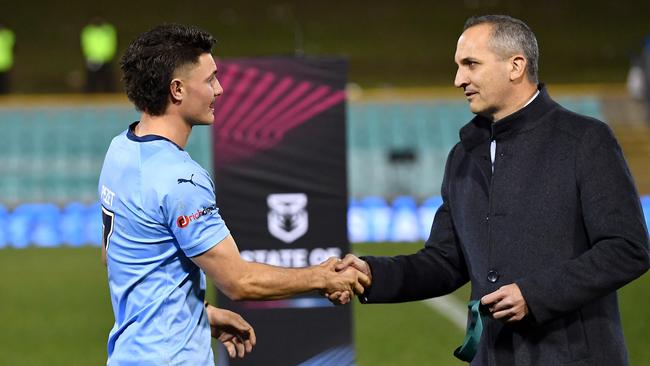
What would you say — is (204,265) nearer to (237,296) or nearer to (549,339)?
(237,296)

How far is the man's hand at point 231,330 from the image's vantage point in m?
5.04

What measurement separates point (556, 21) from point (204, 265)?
113 ft

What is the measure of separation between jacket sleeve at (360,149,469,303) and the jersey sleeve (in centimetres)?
98

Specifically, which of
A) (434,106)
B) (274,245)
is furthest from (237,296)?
(434,106)

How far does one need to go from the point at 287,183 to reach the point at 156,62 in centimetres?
268

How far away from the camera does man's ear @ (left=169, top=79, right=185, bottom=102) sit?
15.1 feet

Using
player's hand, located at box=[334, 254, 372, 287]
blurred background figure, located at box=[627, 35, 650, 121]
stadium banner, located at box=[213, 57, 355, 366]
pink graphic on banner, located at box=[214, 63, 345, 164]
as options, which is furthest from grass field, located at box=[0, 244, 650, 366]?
blurred background figure, located at box=[627, 35, 650, 121]

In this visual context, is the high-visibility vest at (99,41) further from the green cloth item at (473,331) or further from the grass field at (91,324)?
the green cloth item at (473,331)

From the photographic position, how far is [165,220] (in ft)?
14.7

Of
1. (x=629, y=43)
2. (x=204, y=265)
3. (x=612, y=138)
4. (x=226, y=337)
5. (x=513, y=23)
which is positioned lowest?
(x=226, y=337)

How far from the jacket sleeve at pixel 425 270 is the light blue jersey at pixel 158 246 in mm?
917

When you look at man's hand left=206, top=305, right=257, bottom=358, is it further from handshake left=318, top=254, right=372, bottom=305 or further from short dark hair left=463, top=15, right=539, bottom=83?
short dark hair left=463, top=15, right=539, bottom=83

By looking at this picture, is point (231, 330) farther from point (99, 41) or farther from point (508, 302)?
point (99, 41)

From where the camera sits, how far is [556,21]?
3775cm
